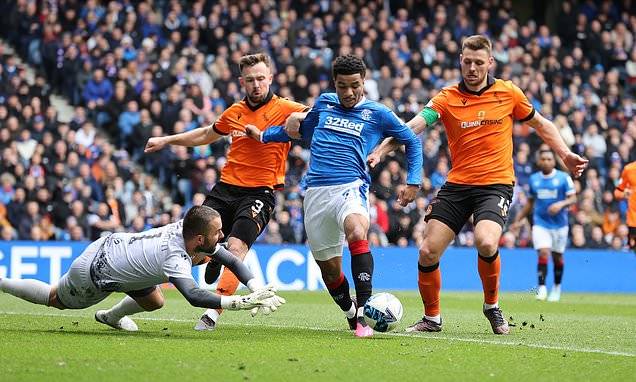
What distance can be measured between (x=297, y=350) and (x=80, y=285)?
6.66ft

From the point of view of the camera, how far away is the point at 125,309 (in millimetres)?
9781

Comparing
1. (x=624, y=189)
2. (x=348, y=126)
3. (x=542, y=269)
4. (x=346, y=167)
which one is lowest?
(x=542, y=269)

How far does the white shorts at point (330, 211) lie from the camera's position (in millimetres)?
9711

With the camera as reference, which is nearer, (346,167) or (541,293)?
(346,167)

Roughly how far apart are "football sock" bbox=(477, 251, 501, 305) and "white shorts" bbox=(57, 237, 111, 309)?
10.9 ft

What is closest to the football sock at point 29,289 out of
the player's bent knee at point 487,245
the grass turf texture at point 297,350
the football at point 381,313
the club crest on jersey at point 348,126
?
the grass turf texture at point 297,350

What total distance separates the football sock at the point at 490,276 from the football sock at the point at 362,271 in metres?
1.29

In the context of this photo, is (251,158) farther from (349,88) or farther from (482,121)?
(482,121)

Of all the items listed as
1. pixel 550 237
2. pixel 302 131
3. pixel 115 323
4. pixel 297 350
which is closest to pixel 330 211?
pixel 302 131

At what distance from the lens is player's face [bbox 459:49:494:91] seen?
33.4 feet

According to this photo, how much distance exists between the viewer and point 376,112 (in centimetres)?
980

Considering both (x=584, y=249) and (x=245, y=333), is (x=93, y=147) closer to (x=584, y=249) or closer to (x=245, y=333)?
(x=584, y=249)

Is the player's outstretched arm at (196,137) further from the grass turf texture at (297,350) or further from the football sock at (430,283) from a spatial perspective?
the football sock at (430,283)

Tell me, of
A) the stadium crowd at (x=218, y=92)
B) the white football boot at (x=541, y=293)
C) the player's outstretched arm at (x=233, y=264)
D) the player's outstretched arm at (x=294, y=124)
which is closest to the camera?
the player's outstretched arm at (x=233, y=264)
